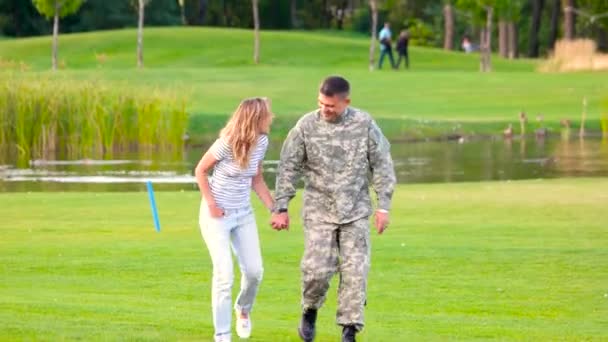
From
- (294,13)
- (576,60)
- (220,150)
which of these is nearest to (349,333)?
(220,150)

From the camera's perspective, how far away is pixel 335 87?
940 centimetres

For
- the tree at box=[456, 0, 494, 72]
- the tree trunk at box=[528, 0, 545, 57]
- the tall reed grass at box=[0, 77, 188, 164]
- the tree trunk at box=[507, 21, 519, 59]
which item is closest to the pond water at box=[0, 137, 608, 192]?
the tall reed grass at box=[0, 77, 188, 164]

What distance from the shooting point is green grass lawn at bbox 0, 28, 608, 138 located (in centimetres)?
4188

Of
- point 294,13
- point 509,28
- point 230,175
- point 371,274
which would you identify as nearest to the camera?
point 230,175

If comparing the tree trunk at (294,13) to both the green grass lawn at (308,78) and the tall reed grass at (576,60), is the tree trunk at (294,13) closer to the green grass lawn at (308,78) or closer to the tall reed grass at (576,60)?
the green grass lawn at (308,78)

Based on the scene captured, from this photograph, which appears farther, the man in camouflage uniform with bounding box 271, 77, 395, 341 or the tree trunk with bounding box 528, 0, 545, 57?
the tree trunk with bounding box 528, 0, 545, 57

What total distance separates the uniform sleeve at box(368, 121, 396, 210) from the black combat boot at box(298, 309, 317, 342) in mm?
854

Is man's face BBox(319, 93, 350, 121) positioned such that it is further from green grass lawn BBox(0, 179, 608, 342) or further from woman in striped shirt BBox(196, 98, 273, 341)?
green grass lawn BBox(0, 179, 608, 342)

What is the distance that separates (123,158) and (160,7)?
50.2 metres

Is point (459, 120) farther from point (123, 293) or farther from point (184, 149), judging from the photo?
point (123, 293)

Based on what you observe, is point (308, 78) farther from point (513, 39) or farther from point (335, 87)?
point (335, 87)

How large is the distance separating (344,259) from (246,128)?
1.07 metres

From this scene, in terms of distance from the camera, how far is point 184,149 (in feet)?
123

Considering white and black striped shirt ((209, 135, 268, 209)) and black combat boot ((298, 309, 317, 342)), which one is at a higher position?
white and black striped shirt ((209, 135, 268, 209))
